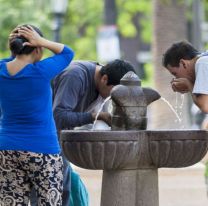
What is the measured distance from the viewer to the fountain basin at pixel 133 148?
6227 millimetres

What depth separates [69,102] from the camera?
694cm

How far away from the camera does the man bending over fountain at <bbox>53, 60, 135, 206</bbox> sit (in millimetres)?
6875

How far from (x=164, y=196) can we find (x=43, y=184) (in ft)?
9.51

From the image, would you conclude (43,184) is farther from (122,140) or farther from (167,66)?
(167,66)

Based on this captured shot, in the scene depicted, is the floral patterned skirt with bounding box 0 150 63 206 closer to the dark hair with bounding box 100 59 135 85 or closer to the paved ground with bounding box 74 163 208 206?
the dark hair with bounding box 100 59 135 85

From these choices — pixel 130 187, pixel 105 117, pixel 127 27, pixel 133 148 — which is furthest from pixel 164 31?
pixel 127 27

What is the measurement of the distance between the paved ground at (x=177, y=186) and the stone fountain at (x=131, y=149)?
7.04 ft

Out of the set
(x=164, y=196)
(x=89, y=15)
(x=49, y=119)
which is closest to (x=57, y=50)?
(x=49, y=119)

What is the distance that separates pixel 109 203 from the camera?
6.61 metres

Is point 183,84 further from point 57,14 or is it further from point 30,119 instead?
point 57,14

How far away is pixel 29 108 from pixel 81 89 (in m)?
1.00

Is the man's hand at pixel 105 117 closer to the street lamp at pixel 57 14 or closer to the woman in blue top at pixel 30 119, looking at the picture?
the woman in blue top at pixel 30 119

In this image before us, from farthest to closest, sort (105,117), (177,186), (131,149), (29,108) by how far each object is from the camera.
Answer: (177,186) → (105,117) → (131,149) → (29,108)

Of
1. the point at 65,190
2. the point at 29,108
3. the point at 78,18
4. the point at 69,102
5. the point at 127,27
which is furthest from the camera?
the point at 127,27
